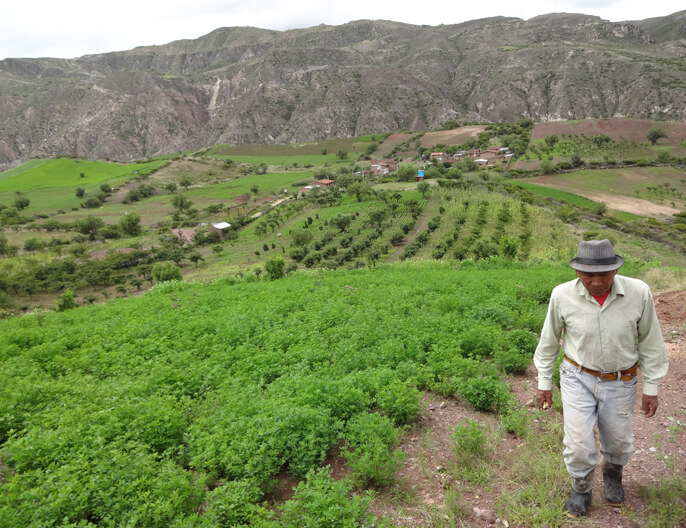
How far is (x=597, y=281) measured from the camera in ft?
12.5

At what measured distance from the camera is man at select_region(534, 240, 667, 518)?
3.85 metres

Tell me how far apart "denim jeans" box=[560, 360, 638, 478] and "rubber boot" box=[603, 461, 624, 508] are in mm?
115

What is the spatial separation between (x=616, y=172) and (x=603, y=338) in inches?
3587

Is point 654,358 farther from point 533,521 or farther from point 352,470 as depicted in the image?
point 352,470

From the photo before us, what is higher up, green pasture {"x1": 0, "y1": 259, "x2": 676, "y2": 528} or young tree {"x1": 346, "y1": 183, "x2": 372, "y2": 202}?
green pasture {"x1": 0, "y1": 259, "x2": 676, "y2": 528}

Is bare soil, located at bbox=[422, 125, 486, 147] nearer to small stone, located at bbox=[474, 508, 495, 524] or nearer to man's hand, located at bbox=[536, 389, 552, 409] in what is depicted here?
man's hand, located at bbox=[536, 389, 552, 409]

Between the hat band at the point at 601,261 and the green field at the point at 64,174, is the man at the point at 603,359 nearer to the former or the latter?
the hat band at the point at 601,261

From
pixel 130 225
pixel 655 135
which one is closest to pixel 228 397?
pixel 130 225

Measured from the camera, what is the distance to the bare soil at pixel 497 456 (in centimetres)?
423

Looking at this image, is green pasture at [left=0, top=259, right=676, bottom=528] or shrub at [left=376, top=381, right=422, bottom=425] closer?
green pasture at [left=0, top=259, right=676, bottom=528]

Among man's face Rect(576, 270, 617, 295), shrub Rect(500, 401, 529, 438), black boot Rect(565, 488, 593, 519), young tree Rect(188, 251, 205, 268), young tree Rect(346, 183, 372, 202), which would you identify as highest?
man's face Rect(576, 270, 617, 295)

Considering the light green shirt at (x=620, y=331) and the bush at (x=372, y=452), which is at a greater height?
the light green shirt at (x=620, y=331)

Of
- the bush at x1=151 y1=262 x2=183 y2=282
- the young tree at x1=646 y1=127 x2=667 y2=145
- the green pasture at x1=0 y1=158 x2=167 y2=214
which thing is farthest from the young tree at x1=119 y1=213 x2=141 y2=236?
the young tree at x1=646 y1=127 x2=667 y2=145

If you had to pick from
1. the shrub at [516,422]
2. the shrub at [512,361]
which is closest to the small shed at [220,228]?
the shrub at [512,361]
